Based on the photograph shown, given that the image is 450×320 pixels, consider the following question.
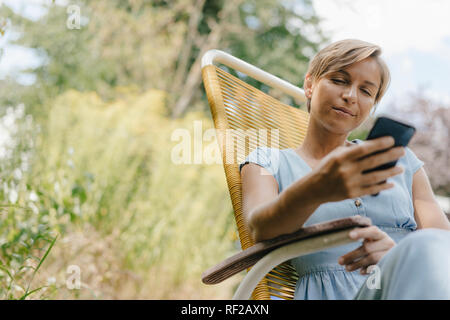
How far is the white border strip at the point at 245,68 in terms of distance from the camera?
1862 millimetres

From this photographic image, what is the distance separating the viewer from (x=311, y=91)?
4.52 feet

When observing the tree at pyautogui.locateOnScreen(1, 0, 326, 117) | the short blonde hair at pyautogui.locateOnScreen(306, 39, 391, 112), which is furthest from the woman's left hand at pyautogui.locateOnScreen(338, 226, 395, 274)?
the tree at pyautogui.locateOnScreen(1, 0, 326, 117)

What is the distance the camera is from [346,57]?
48.0 inches

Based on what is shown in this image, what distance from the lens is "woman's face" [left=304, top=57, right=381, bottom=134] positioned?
123cm

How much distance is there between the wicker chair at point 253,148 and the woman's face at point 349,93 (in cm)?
39

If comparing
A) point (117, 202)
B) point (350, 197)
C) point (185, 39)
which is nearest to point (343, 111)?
point (350, 197)

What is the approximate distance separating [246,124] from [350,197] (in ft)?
3.37

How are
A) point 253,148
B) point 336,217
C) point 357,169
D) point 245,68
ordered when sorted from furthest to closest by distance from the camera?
1. point 245,68
2. point 253,148
3. point 336,217
4. point 357,169

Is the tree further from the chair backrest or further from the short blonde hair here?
the short blonde hair

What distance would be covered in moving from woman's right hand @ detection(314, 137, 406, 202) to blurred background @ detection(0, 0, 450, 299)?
24.6 inches

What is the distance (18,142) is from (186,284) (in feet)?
5.63

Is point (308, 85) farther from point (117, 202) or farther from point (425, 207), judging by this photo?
point (117, 202)

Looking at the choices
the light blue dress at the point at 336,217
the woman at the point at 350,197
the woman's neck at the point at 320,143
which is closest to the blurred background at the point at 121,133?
the woman at the point at 350,197

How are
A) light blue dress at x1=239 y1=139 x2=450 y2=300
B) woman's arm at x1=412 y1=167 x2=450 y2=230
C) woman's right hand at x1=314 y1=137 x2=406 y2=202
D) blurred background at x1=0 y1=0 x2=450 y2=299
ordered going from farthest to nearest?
blurred background at x1=0 y1=0 x2=450 y2=299, woman's arm at x1=412 y1=167 x2=450 y2=230, light blue dress at x1=239 y1=139 x2=450 y2=300, woman's right hand at x1=314 y1=137 x2=406 y2=202
